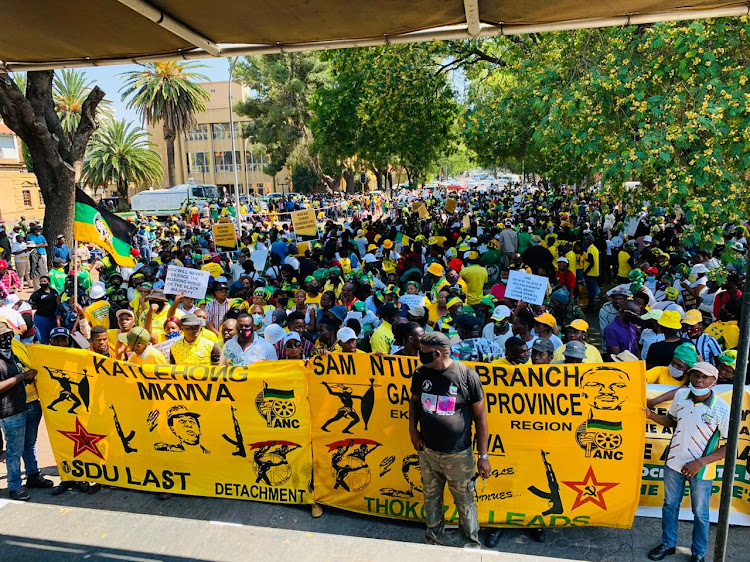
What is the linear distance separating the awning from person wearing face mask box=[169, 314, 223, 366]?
2930 mm

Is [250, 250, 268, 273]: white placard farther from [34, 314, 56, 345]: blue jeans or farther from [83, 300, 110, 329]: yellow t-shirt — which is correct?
[34, 314, 56, 345]: blue jeans

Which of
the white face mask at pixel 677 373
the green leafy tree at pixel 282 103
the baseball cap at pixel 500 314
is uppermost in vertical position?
the green leafy tree at pixel 282 103

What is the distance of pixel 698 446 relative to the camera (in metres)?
4.35

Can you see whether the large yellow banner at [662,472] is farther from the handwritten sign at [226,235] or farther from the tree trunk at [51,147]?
the handwritten sign at [226,235]

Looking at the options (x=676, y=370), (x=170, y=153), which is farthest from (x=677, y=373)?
(x=170, y=153)

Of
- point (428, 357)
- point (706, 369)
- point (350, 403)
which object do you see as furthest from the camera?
point (350, 403)

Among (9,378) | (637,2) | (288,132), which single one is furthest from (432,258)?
(288,132)

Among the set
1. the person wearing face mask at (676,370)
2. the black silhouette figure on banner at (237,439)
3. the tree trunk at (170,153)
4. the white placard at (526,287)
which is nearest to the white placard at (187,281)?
the black silhouette figure on banner at (237,439)

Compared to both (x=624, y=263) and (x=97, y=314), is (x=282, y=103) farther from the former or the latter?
(x=97, y=314)

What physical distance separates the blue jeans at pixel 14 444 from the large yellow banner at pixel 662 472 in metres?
5.57

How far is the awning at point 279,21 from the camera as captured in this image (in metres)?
3.33

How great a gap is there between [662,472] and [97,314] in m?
7.22

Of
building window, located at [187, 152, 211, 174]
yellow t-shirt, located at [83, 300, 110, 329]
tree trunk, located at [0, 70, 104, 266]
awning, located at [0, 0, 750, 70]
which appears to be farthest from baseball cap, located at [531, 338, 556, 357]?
building window, located at [187, 152, 211, 174]

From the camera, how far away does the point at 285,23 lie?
3.62 meters
